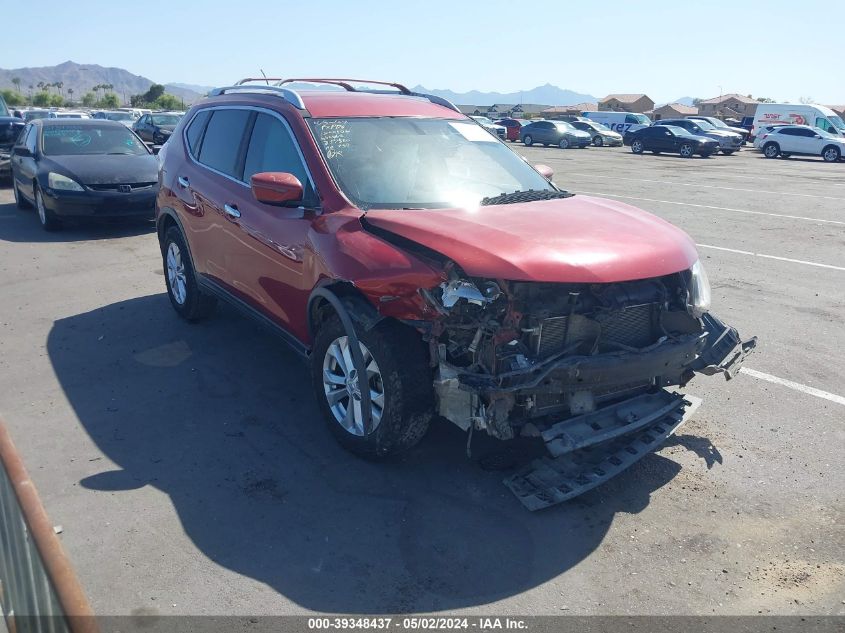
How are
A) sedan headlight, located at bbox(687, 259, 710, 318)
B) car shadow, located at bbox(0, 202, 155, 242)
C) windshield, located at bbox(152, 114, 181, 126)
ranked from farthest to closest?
windshield, located at bbox(152, 114, 181, 126), car shadow, located at bbox(0, 202, 155, 242), sedan headlight, located at bbox(687, 259, 710, 318)

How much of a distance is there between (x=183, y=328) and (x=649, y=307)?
4350 mm

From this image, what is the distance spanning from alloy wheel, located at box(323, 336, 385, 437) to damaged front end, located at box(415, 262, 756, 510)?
0.37 meters

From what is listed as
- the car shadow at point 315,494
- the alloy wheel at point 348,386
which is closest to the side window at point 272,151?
the alloy wheel at point 348,386

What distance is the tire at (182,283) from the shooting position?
645cm

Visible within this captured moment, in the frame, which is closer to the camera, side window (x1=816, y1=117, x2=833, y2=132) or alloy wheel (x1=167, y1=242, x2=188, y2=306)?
alloy wheel (x1=167, y1=242, x2=188, y2=306)

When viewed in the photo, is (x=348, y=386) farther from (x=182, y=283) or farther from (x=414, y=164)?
(x=182, y=283)

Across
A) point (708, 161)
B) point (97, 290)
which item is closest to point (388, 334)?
point (97, 290)

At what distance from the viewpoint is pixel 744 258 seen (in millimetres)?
9625

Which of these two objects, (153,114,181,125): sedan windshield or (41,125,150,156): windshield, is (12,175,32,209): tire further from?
(153,114,181,125): sedan windshield

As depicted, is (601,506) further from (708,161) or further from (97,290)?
(708,161)

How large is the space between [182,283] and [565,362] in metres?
4.21

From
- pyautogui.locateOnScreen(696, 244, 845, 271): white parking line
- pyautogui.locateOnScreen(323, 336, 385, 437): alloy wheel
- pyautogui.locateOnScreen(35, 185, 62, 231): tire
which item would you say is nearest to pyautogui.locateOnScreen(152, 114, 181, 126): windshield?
pyautogui.locateOnScreen(35, 185, 62, 231): tire

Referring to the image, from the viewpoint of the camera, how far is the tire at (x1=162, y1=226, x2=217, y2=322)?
6.45 metres

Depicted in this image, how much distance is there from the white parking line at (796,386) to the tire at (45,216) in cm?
975
